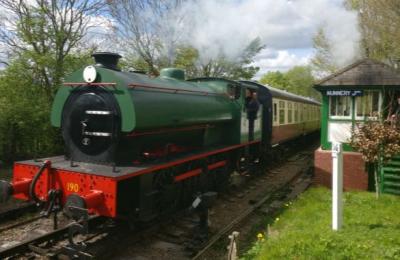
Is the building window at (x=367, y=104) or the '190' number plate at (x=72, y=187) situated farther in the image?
the building window at (x=367, y=104)

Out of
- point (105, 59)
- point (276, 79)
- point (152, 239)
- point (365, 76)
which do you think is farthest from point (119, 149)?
point (276, 79)

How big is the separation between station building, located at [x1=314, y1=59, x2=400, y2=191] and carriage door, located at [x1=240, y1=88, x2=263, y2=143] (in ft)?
6.55

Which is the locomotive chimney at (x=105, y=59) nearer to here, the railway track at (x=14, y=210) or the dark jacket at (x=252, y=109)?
the railway track at (x=14, y=210)

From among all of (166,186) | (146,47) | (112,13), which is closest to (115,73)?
(166,186)

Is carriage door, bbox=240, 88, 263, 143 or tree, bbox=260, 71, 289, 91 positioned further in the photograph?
tree, bbox=260, 71, 289, 91

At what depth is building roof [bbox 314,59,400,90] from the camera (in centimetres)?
1066

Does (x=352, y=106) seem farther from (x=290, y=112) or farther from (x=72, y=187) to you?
(x=72, y=187)

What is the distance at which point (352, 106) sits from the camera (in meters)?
11.2

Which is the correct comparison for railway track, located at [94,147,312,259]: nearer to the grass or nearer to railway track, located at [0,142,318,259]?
railway track, located at [0,142,318,259]

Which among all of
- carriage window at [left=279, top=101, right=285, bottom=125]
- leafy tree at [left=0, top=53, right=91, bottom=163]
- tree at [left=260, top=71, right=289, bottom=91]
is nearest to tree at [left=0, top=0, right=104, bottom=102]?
leafy tree at [left=0, top=53, right=91, bottom=163]

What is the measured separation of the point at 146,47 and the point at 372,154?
1580 cm

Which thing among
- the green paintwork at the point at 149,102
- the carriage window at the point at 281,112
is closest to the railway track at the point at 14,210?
the green paintwork at the point at 149,102

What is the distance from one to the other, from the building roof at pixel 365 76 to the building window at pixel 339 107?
525 millimetres

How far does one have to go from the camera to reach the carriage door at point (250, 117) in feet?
37.4
